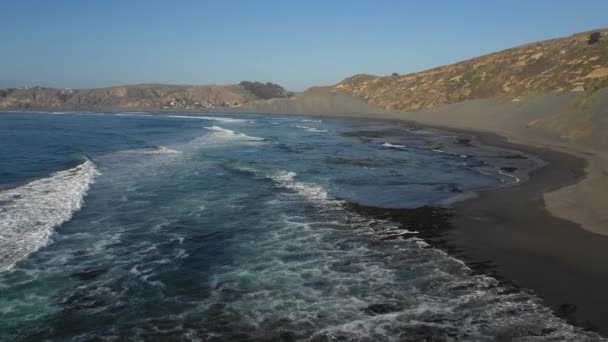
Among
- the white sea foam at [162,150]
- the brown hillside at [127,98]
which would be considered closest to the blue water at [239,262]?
the white sea foam at [162,150]

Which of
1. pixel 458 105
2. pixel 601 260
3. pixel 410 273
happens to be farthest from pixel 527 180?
pixel 458 105

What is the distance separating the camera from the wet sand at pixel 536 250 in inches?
379

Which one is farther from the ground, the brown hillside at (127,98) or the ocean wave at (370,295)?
the brown hillside at (127,98)

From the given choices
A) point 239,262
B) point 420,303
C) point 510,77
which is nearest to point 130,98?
point 510,77

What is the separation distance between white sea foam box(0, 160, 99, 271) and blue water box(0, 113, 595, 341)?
0.07 meters

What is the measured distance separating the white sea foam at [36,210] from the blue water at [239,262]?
0.07 m

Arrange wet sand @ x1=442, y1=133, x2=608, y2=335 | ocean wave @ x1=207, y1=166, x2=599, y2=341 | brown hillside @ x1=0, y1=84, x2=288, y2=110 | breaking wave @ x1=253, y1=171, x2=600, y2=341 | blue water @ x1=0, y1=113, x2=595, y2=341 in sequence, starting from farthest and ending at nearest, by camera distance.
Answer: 1. brown hillside @ x1=0, y1=84, x2=288, y2=110
2. wet sand @ x1=442, y1=133, x2=608, y2=335
3. blue water @ x1=0, y1=113, x2=595, y2=341
4. ocean wave @ x1=207, y1=166, x2=599, y2=341
5. breaking wave @ x1=253, y1=171, x2=600, y2=341

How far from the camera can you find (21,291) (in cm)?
1030

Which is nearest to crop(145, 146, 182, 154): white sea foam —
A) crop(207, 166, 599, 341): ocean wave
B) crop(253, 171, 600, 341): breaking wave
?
crop(207, 166, 599, 341): ocean wave

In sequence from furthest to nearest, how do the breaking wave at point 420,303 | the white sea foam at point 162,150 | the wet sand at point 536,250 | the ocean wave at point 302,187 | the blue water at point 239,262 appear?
the white sea foam at point 162,150
the ocean wave at point 302,187
the wet sand at point 536,250
the blue water at point 239,262
the breaking wave at point 420,303

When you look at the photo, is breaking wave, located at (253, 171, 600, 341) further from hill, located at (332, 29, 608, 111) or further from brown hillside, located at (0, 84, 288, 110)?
brown hillside, located at (0, 84, 288, 110)

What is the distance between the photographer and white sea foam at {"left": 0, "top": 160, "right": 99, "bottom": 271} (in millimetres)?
13156

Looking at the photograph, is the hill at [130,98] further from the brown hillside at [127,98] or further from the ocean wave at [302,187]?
the ocean wave at [302,187]

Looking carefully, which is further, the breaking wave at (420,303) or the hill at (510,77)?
the hill at (510,77)
